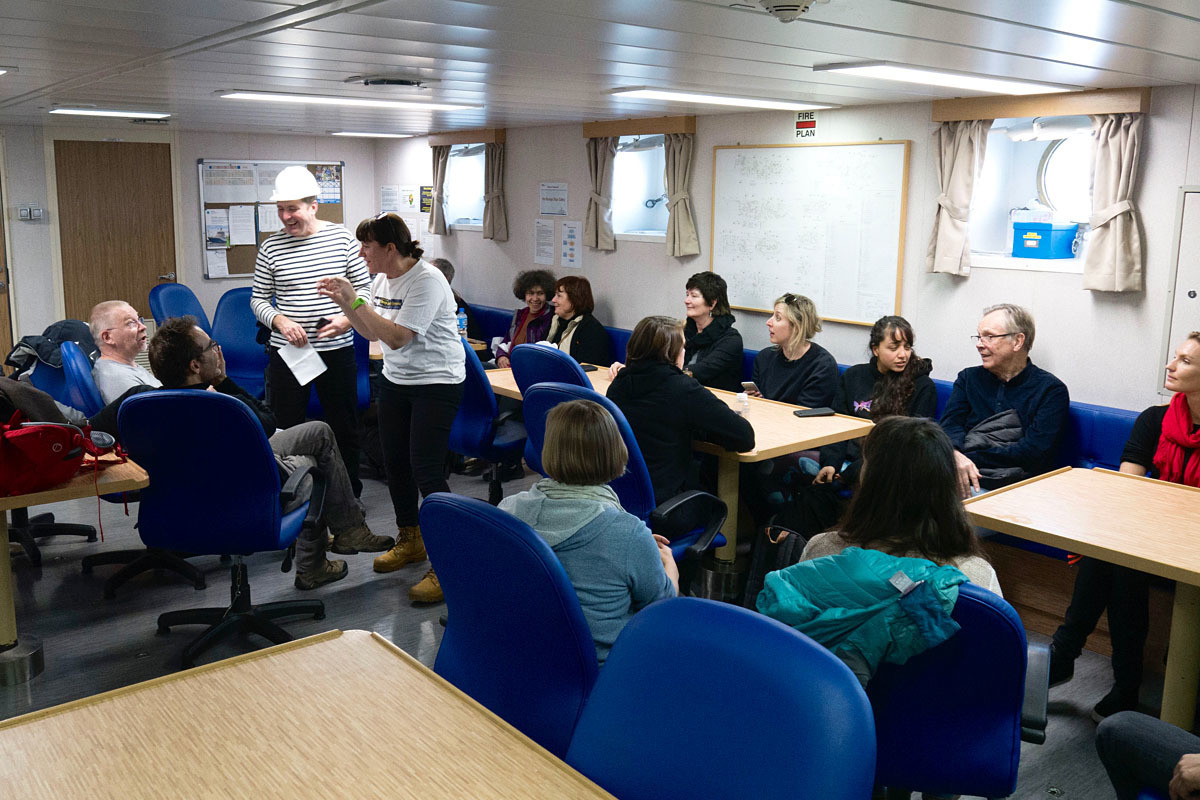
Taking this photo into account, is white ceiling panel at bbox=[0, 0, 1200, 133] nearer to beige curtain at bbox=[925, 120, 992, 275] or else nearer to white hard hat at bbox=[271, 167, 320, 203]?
beige curtain at bbox=[925, 120, 992, 275]

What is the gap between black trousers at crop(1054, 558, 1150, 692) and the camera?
3082 mm

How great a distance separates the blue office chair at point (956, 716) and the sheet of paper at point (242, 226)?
7773 mm

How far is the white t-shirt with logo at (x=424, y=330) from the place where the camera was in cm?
380

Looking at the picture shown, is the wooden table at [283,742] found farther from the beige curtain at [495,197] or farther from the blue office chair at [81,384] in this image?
the beige curtain at [495,197]

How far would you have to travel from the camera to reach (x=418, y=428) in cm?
390

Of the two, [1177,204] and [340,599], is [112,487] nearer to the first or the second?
[340,599]

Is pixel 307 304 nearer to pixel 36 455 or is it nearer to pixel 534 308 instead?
pixel 36 455

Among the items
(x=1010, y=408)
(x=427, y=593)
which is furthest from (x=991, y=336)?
(x=427, y=593)

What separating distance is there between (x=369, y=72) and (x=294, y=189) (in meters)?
0.77

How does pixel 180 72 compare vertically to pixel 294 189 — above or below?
above

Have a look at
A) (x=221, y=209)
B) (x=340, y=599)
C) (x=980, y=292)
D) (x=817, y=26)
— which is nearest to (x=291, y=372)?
(x=340, y=599)

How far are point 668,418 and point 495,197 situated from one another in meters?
4.64

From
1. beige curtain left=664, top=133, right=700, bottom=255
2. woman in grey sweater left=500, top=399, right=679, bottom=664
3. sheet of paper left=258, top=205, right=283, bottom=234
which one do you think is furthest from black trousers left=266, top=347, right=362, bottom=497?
sheet of paper left=258, top=205, right=283, bottom=234

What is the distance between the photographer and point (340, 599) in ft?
13.0
